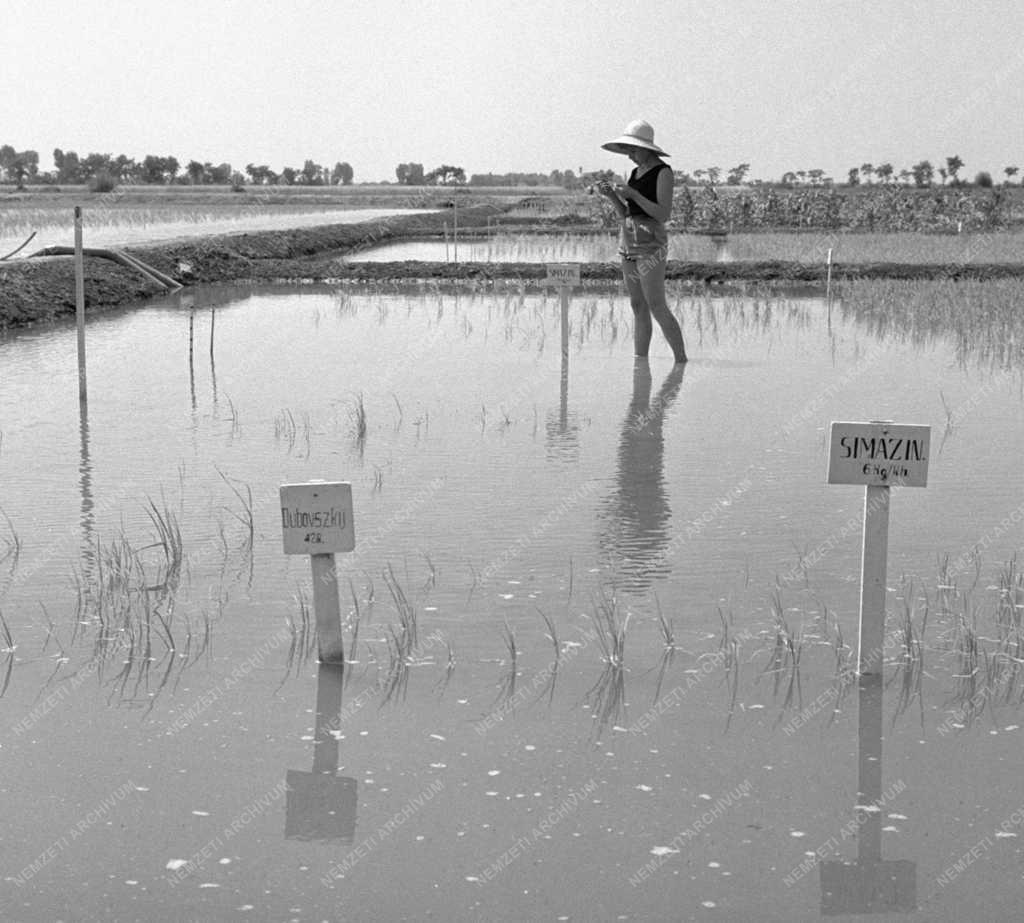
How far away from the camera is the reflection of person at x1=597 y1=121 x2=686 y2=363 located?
9.80 metres

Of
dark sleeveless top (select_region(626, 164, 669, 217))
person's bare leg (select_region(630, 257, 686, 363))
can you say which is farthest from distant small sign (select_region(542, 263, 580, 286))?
dark sleeveless top (select_region(626, 164, 669, 217))

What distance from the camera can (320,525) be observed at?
4.30 m

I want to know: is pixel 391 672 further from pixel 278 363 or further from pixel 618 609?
pixel 278 363

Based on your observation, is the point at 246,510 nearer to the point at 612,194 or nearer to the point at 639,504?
the point at 639,504

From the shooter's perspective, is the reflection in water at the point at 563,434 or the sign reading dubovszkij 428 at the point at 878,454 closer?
the sign reading dubovszkij 428 at the point at 878,454

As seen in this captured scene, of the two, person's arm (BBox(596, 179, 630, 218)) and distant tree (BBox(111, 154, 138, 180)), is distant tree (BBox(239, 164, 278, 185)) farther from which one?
person's arm (BBox(596, 179, 630, 218))

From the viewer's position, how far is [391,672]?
14.3ft

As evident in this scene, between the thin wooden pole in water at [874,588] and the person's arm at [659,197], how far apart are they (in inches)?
225

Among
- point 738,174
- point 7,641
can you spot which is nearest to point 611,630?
point 7,641

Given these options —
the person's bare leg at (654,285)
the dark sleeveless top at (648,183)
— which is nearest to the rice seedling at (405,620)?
the dark sleeveless top at (648,183)

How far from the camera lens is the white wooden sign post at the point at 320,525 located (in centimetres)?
427

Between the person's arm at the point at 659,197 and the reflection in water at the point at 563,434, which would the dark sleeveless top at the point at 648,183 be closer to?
the person's arm at the point at 659,197

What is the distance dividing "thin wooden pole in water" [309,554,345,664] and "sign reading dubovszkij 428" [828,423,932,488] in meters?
1.39

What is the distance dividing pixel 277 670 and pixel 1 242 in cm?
2083
